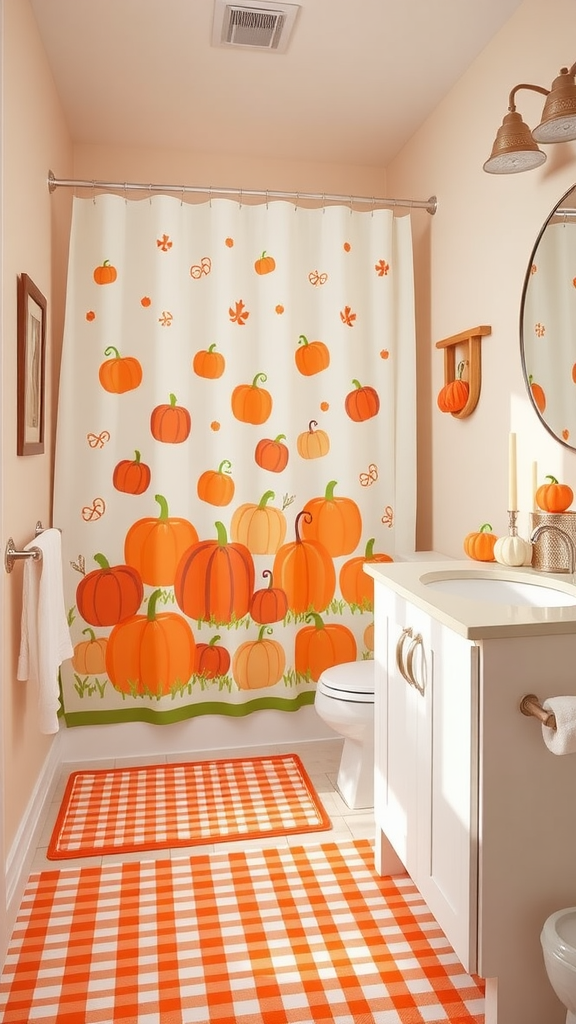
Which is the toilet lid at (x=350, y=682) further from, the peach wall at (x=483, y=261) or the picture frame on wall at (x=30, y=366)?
the picture frame on wall at (x=30, y=366)

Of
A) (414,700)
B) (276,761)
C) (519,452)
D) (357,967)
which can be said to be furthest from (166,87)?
(357,967)

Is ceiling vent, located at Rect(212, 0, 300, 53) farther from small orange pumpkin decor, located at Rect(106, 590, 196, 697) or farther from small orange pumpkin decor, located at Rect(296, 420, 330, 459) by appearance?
small orange pumpkin decor, located at Rect(106, 590, 196, 697)

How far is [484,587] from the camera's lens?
80.0 inches

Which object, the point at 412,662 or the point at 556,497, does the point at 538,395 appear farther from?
the point at 412,662

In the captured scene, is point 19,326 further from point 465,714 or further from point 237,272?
point 465,714

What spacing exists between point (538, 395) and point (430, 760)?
111 cm

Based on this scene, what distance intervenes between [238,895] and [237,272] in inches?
86.2

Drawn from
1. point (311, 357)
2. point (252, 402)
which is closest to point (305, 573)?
point (252, 402)

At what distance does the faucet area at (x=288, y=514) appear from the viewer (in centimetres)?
162

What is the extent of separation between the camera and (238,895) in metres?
2.06

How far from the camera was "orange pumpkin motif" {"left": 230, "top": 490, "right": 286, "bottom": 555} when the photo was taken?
2.98 meters

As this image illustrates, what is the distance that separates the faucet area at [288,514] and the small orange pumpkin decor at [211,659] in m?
0.02

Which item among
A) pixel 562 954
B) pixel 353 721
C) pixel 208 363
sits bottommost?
pixel 562 954

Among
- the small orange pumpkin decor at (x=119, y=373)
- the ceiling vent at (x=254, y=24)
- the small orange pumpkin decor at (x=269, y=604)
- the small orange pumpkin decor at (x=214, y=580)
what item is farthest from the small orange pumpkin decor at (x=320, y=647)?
the ceiling vent at (x=254, y=24)
